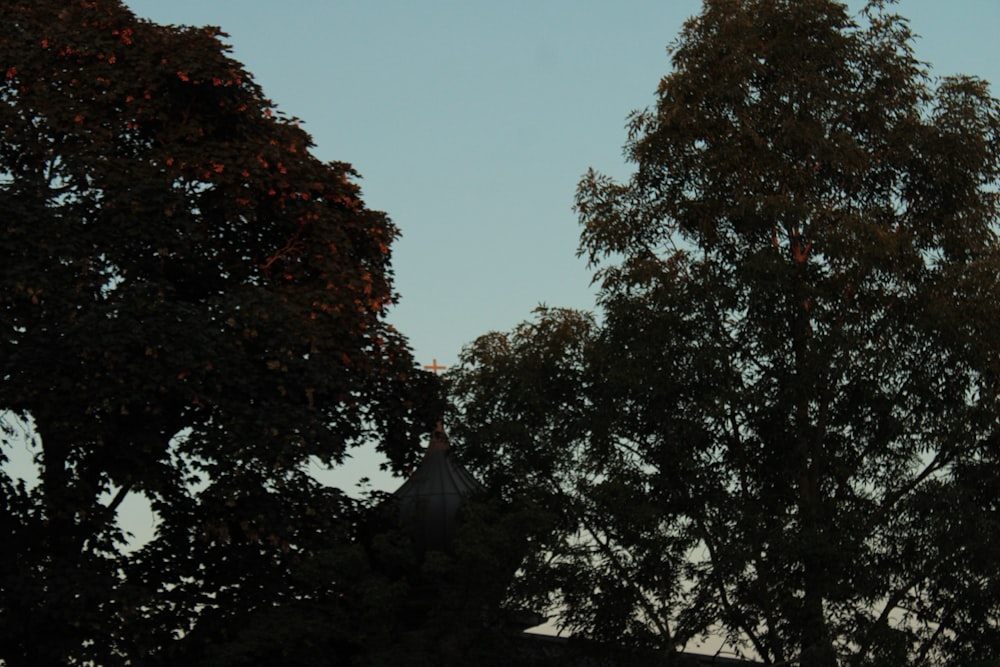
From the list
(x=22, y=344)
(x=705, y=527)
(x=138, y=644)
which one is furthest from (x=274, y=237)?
(x=705, y=527)

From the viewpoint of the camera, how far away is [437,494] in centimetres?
2823

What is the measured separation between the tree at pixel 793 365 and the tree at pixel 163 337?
11.0 ft

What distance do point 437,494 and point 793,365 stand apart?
26.6 ft

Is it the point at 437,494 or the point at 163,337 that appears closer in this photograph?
the point at 163,337

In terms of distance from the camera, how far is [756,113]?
82.7 feet

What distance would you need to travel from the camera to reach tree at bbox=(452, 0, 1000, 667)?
22297 millimetres

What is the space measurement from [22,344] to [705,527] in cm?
1127

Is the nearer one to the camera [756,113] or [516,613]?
[516,613]

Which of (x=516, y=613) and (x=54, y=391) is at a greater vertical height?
(x=54, y=391)

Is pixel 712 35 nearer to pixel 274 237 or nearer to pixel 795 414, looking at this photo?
pixel 795 414

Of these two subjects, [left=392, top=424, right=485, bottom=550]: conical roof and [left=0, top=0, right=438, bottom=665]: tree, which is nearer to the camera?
[left=0, top=0, right=438, bottom=665]: tree

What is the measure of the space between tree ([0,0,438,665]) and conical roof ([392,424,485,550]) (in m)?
1.34

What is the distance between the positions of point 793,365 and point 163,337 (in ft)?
33.7

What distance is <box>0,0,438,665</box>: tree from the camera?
22344 millimetres
